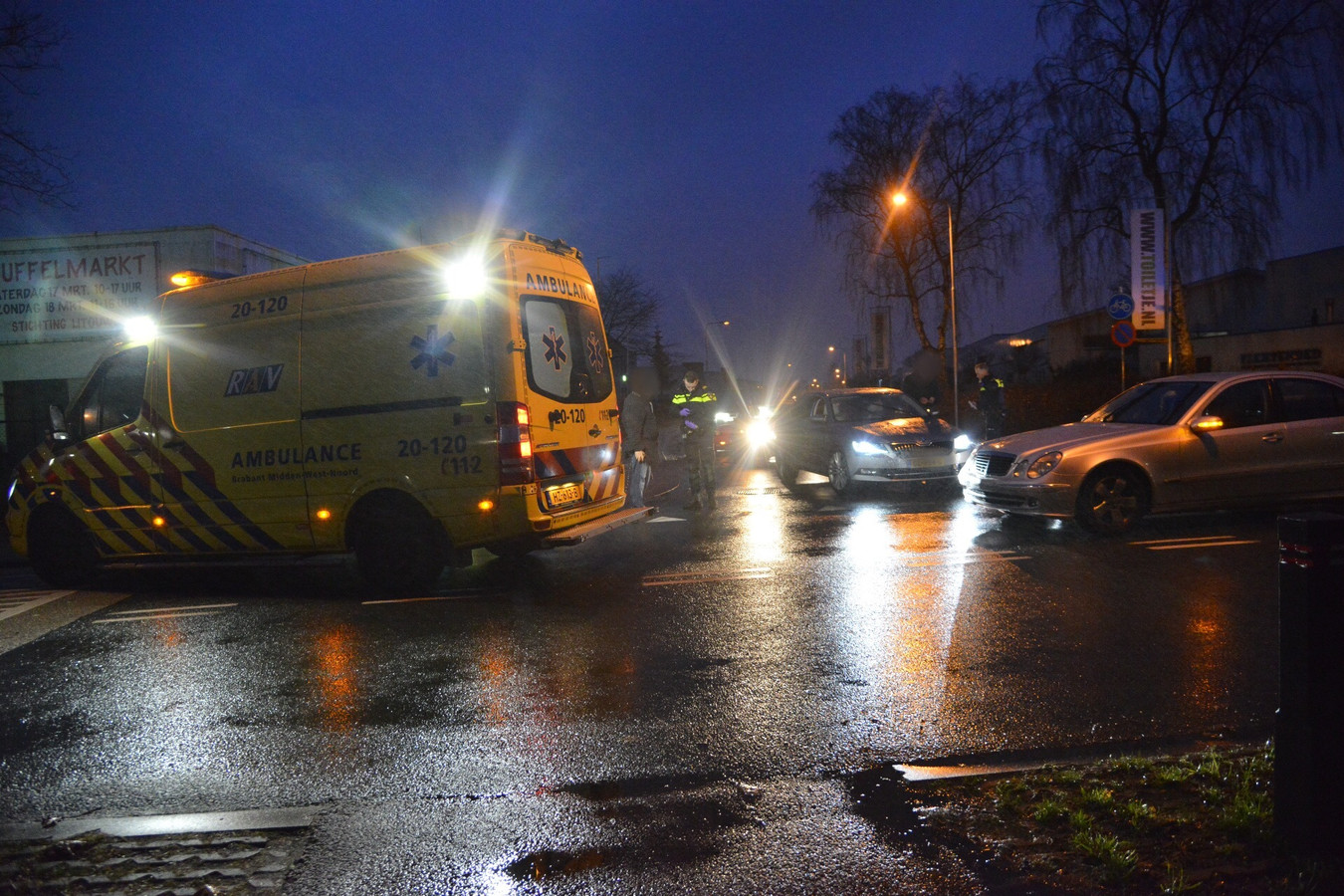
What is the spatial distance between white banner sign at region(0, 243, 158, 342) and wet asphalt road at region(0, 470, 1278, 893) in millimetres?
14266

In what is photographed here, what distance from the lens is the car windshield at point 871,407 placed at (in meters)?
14.6

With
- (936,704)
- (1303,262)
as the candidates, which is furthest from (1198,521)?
(1303,262)

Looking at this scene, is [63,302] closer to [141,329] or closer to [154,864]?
[141,329]

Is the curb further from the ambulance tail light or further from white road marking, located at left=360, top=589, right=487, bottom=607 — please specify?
white road marking, located at left=360, top=589, right=487, bottom=607

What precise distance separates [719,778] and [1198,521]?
322 inches

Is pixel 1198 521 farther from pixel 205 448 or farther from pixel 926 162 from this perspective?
pixel 926 162

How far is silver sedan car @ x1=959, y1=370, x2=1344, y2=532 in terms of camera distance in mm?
9266

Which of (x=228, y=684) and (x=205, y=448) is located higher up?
(x=205, y=448)

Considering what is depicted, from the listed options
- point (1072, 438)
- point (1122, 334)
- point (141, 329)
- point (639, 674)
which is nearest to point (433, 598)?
point (639, 674)

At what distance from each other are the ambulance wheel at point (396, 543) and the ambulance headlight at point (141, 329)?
9.22 feet

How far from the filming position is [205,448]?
8.48 meters

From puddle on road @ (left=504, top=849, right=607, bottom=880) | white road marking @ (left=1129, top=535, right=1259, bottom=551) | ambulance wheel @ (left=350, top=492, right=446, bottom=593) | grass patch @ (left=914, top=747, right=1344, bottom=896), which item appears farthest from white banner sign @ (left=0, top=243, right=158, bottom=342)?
grass patch @ (left=914, top=747, right=1344, bottom=896)

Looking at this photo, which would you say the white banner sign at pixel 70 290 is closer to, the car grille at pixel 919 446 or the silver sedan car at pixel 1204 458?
the car grille at pixel 919 446

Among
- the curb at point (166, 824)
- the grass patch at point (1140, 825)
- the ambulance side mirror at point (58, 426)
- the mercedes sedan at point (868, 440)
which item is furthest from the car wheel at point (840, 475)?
the curb at point (166, 824)
